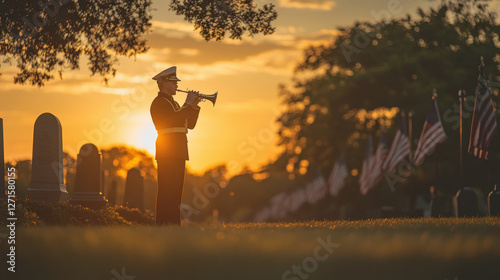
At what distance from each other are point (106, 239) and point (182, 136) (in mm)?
4469

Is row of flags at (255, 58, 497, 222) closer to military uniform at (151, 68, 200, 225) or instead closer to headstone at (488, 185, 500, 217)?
headstone at (488, 185, 500, 217)

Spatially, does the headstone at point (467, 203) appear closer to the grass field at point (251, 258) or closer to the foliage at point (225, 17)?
the foliage at point (225, 17)

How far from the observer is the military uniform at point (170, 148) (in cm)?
1270

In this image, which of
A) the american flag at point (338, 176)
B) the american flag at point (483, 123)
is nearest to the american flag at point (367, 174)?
the american flag at point (338, 176)

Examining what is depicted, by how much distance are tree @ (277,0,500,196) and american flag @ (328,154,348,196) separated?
2.09m

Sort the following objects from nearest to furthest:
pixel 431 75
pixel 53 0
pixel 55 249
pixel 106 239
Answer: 1. pixel 55 249
2. pixel 106 239
3. pixel 53 0
4. pixel 431 75

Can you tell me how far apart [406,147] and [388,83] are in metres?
14.1

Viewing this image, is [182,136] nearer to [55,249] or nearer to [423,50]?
[55,249]

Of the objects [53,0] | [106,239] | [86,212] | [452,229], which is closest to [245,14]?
[53,0]

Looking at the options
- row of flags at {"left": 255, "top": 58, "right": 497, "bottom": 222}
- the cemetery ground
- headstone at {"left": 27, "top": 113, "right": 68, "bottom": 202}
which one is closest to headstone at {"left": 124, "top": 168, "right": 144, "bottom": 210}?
row of flags at {"left": 255, "top": 58, "right": 497, "bottom": 222}

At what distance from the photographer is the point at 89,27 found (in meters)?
19.4

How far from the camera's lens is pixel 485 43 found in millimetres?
44875

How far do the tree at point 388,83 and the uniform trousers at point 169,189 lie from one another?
3061cm

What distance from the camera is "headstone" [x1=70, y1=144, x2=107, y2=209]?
2153 cm
